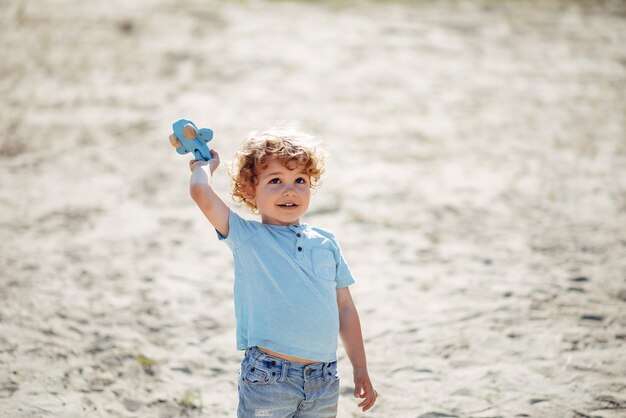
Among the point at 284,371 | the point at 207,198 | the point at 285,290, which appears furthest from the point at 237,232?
the point at 284,371

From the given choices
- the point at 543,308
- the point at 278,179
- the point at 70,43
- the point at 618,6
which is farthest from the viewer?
the point at 618,6

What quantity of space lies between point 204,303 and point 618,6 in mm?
11264

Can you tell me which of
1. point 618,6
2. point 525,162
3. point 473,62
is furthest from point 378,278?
point 618,6

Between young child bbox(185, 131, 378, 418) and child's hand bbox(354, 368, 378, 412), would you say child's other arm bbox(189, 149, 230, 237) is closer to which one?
young child bbox(185, 131, 378, 418)

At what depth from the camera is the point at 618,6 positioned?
12836mm

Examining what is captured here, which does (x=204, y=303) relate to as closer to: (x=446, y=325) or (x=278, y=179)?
(x=446, y=325)

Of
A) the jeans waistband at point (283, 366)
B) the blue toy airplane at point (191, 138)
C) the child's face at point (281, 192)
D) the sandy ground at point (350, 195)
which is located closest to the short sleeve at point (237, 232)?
the child's face at point (281, 192)

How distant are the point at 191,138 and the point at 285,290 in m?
0.62

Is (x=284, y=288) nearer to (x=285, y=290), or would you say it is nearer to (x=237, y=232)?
(x=285, y=290)

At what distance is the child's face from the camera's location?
96.7 inches

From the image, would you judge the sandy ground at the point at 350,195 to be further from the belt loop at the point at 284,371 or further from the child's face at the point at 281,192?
the child's face at the point at 281,192

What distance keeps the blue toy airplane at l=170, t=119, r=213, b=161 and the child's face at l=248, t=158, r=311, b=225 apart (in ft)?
0.73

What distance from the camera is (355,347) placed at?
2512 millimetres

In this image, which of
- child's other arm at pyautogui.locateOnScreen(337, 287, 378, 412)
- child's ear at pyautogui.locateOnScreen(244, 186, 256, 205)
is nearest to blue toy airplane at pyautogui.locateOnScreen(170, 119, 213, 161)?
child's ear at pyautogui.locateOnScreen(244, 186, 256, 205)
